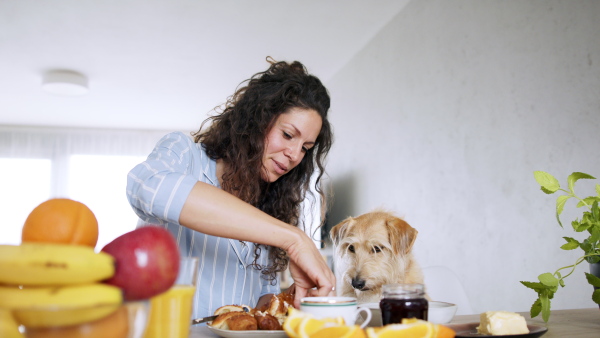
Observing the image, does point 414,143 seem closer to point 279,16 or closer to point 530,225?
point 530,225

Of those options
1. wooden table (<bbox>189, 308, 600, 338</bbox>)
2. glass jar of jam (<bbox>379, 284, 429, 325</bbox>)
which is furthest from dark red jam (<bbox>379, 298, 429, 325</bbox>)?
wooden table (<bbox>189, 308, 600, 338</bbox>)

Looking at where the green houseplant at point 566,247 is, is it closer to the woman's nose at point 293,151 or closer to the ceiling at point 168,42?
Answer: the woman's nose at point 293,151

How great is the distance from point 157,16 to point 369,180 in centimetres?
226

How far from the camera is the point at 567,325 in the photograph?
1.10 meters

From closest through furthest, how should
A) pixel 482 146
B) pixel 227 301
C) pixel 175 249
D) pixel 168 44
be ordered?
pixel 175 249 < pixel 227 301 < pixel 482 146 < pixel 168 44

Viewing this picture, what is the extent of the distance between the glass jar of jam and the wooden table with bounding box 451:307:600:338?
0.34 metres

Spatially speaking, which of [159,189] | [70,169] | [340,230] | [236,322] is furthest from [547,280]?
[70,169]

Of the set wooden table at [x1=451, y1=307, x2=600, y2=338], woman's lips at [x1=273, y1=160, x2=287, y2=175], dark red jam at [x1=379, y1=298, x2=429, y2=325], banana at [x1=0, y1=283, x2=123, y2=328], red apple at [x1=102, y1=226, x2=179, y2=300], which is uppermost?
woman's lips at [x1=273, y1=160, x2=287, y2=175]

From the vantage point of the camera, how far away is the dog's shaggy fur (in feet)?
6.73

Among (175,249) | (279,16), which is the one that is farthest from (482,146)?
(175,249)

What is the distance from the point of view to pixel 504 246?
250 centimetres

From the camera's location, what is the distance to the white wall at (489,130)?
2113 millimetres

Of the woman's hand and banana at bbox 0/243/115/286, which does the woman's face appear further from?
banana at bbox 0/243/115/286

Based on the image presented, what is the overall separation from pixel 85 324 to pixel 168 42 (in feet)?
14.8
